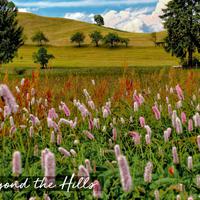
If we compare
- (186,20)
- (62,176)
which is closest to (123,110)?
(62,176)

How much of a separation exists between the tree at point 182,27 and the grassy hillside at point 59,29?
58582mm

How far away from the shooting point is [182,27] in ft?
188

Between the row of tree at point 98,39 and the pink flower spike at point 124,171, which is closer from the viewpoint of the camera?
the pink flower spike at point 124,171

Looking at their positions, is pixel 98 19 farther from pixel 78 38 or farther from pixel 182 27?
pixel 182 27

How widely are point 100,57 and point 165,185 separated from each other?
292ft

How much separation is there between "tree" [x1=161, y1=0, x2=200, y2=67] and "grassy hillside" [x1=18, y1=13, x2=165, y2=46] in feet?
192

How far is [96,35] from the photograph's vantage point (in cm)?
11231

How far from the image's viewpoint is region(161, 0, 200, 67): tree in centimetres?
5678

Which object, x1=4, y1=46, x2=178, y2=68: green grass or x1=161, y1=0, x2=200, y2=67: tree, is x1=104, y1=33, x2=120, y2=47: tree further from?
x1=161, y1=0, x2=200, y2=67: tree

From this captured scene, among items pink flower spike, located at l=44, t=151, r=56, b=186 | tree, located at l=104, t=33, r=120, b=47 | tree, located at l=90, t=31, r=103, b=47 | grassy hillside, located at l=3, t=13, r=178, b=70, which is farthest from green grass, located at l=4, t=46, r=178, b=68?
pink flower spike, located at l=44, t=151, r=56, b=186

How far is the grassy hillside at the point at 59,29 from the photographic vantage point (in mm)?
123188

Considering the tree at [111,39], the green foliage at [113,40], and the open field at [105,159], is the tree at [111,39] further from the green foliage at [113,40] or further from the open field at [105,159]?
the open field at [105,159]

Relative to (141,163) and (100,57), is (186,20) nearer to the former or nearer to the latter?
(100,57)

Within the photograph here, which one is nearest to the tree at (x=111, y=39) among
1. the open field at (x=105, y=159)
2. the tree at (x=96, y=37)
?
the tree at (x=96, y=37)
